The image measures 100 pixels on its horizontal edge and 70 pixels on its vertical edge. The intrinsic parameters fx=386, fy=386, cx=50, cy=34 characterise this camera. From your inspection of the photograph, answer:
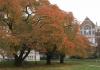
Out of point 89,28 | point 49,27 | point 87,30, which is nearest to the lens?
point 49,27

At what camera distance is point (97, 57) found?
9438 cm

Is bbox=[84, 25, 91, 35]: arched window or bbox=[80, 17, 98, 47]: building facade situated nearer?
bbox=[80, 17, 98, 47]: building facade

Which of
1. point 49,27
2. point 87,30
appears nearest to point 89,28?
point 87,30

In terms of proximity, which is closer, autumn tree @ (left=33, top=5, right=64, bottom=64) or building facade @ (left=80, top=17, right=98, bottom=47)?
autumn tree @ (left=33, top=5, right=64, bottom=64)

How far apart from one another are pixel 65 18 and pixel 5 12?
10385 millimetres

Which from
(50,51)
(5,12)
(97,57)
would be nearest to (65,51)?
(50,51)

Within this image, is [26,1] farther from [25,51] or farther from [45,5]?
[25,51]

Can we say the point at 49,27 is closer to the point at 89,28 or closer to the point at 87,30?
the point at 89,28

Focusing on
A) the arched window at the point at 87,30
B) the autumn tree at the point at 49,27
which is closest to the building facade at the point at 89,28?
the arched window at the point at 87,30

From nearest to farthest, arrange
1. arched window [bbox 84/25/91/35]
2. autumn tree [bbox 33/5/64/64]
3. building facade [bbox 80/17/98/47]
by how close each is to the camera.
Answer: autumn tree [bbox 33/5/64/64]
building facade [bbox 80/17/98/47]
arched window [bbox 84/25/91/35]

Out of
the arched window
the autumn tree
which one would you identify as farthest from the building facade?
the autumn tree

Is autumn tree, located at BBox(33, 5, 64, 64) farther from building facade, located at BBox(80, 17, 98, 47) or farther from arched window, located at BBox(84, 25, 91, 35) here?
arched window, located at BBox(84, 25, 91, 35)

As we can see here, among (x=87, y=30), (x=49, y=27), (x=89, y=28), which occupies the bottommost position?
(x=49, y=27)

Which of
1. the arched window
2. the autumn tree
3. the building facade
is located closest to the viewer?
the autumn tree
